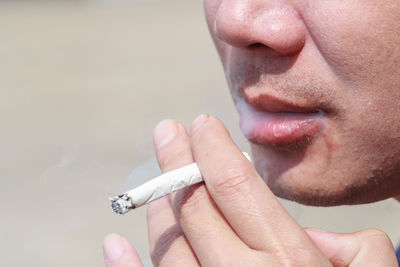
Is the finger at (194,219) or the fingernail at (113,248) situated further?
the fingernail at (113,248)

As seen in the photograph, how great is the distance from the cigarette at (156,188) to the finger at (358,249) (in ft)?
0.97

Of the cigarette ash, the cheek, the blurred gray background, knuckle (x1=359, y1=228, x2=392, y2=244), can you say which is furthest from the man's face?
the blurred gray background

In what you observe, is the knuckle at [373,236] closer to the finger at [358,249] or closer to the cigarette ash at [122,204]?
the finger at [358,249]

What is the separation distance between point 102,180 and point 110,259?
1124mm

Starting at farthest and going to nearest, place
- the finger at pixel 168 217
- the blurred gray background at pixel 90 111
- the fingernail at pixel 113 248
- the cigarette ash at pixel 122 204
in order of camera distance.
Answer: the blurred gray background at pixel 90 111
the fingernail at pixel 113 248
the finger at pixel 168 217
the cigarette ash at pixel 122 204

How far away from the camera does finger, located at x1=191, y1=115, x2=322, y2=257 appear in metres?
0.96

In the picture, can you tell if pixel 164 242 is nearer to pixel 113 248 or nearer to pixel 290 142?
pixel 113 248

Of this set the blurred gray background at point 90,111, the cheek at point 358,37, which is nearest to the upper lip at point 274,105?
the cheek at point 358,37

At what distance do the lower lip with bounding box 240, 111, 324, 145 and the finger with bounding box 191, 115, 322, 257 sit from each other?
25cm

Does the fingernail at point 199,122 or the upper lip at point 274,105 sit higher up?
the fingernail at point 199,122

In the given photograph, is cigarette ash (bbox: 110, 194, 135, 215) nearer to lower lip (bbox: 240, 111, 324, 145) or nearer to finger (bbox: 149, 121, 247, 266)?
finger (bbox: 149, 121, 247, 266)

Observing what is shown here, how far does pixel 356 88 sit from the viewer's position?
114 cm

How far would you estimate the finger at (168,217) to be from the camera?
106 centimetres

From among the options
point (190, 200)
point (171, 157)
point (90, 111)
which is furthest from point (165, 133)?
point (90, 111)
